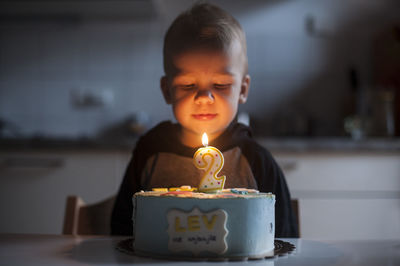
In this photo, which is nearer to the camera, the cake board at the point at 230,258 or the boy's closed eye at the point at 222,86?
the cake board at the point at 230,258

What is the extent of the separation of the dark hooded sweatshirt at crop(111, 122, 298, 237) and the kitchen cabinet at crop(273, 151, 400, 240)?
1.09 metres

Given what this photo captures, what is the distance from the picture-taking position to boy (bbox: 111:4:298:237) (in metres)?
0.79

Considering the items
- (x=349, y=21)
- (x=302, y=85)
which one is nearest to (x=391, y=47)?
(x=349, y=21)

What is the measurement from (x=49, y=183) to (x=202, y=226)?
5.54ft

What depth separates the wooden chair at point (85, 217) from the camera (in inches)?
41.1

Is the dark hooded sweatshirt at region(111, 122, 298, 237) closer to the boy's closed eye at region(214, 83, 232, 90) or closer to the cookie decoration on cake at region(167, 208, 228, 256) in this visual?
the boy's closed eye at region(214, 83, 232, 90)

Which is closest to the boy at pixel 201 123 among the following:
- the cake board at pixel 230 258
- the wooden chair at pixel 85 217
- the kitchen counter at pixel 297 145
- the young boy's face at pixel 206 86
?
the young boy's face at pixel 206 86

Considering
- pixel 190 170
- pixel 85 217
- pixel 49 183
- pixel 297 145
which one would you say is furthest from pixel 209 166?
pixel 49 183

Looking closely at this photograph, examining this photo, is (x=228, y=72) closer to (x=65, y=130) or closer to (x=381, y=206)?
(x=381, y=206)

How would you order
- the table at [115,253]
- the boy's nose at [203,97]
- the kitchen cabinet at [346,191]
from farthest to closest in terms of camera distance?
the kitchen cabinet at [346,191] < the boy's nose at [203,97] < the table at [115,253]

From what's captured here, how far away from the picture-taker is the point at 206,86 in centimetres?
78

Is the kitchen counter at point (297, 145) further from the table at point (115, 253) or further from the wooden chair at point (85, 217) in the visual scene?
the table at point (115, 253)

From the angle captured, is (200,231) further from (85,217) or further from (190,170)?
(85,217)

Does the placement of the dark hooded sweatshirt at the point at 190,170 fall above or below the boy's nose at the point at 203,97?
below
